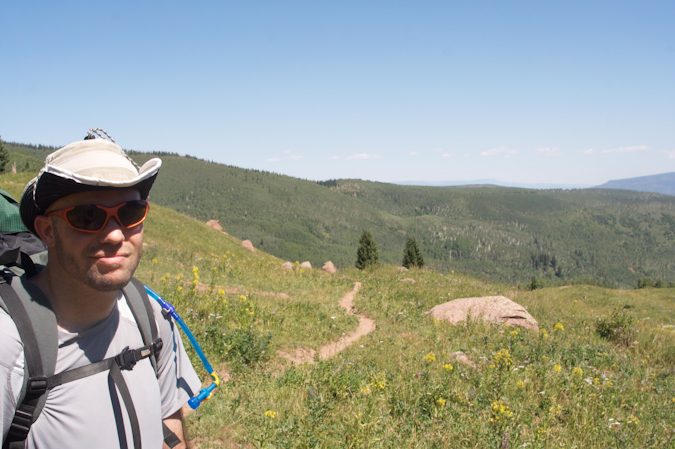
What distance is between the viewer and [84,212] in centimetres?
183

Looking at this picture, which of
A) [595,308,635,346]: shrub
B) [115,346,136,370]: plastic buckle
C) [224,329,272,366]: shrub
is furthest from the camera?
[595,308,635,346]: shrub

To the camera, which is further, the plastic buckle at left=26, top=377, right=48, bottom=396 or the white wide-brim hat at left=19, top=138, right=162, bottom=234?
the white wide-brim hat at left=19, top=138, right=162, bottom=234

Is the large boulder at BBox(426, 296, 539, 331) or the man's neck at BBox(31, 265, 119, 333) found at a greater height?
the man's neck at BBox(31, 265, 119, 333)

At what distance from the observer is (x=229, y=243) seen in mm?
25906

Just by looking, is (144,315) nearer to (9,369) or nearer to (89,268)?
(89,268)

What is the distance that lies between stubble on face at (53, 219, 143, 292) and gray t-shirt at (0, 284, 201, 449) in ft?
0.99

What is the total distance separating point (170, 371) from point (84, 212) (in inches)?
44.7

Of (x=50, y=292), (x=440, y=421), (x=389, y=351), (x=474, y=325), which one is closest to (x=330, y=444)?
(x=440, y=421)

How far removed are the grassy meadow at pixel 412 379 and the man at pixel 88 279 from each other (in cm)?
254

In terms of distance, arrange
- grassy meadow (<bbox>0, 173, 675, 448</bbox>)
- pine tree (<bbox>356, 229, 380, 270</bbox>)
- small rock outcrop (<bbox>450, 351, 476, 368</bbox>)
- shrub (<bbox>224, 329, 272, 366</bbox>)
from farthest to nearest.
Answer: pine tree (<bbox>356, 229, 380, 270</bbox>) → small rock outcrop (<bbox>450, 351, 476, 368</bbox>) → shrub (<bbox>224, 329, 272, 366</bbox>) → grassy meadow (<bbox>0, 173, 675, 448</bbox>)

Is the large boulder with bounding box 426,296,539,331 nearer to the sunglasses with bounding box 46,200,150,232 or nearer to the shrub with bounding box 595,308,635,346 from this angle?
the shrub with bounding box 595,308,635,346

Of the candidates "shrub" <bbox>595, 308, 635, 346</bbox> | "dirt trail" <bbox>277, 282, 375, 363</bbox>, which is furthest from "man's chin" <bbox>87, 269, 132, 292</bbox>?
"shrub" <bbox>595, 308, 635, 346</bbox>

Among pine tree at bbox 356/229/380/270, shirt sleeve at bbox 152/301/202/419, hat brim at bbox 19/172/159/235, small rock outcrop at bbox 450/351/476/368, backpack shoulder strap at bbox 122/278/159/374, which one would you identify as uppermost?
hat brim at bbox 19/172/159/235

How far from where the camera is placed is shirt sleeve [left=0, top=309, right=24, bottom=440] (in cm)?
146
